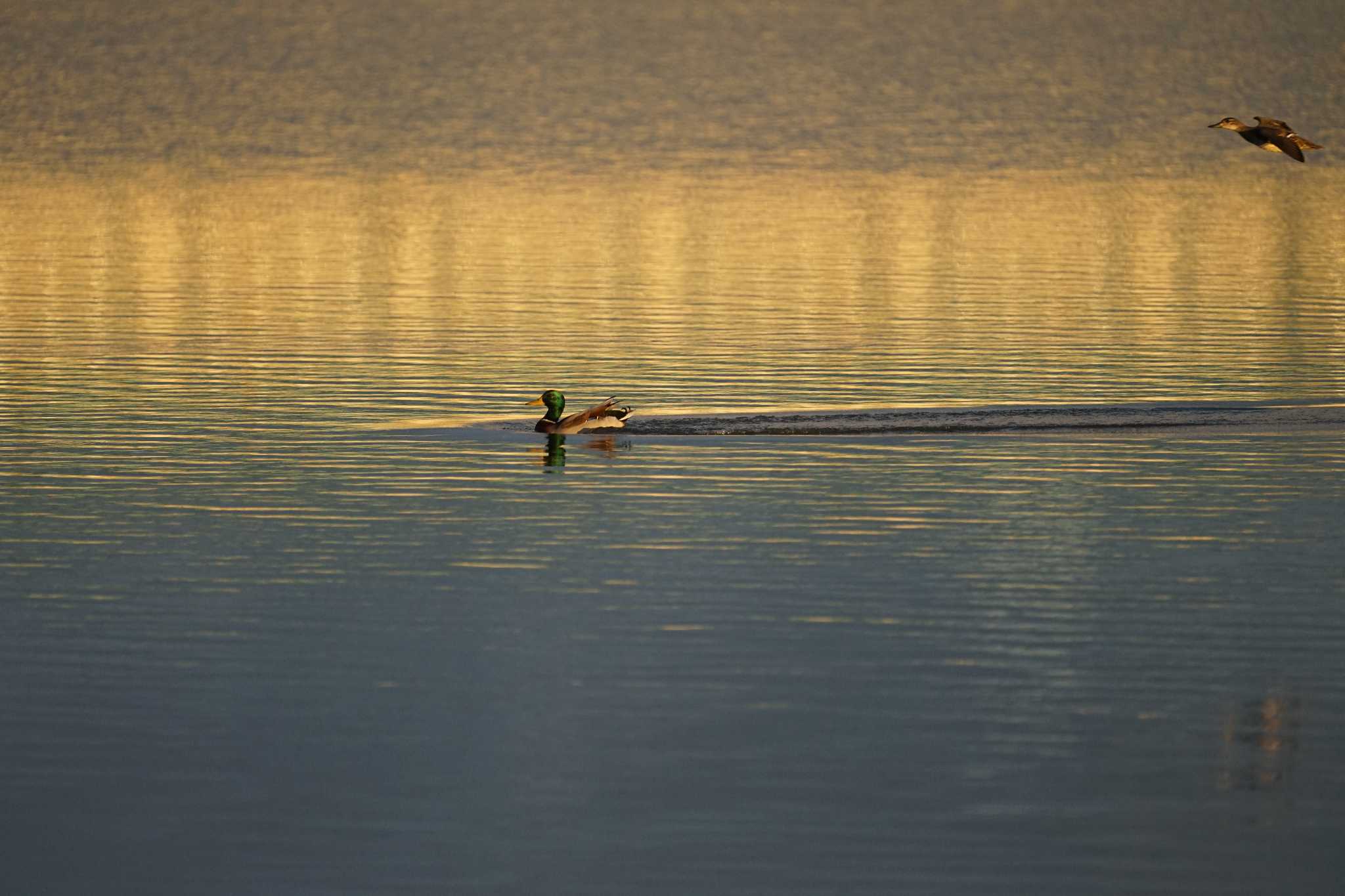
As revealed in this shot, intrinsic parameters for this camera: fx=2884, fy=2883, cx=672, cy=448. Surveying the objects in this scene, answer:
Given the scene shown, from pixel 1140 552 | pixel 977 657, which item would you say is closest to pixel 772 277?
pixel 1140 552

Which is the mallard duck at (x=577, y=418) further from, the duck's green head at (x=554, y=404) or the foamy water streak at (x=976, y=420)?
the foamy water streak at (x=976, y=420)

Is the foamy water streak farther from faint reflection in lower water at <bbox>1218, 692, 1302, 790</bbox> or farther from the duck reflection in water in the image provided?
faint reflection in lower water at <bbox>1218, 692, 1302, 790</bbox>

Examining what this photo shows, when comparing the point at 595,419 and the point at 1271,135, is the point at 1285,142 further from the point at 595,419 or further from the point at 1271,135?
the point at 595,419

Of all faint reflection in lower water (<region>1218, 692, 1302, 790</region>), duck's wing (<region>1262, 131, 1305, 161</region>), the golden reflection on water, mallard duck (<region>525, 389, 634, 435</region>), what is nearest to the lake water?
faint reflection in lower water (<region>1218, 692, 1302, 790</region>)

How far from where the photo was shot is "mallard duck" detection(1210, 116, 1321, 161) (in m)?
31.8

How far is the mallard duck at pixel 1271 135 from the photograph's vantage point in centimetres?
3181

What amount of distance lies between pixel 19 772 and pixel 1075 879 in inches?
296

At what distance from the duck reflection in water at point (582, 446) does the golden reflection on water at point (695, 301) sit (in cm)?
480

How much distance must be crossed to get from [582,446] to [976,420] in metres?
6.14

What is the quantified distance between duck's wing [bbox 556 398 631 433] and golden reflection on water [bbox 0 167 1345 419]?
4675 millimetres

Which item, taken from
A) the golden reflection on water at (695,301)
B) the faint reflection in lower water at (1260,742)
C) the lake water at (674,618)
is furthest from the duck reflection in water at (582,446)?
the faint reflection in lower water at (1260,742)

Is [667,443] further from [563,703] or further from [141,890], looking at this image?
[141,890]

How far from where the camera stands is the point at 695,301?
76000 millimetres

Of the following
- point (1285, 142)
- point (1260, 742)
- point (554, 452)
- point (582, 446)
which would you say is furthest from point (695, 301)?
point (1260, 742)
